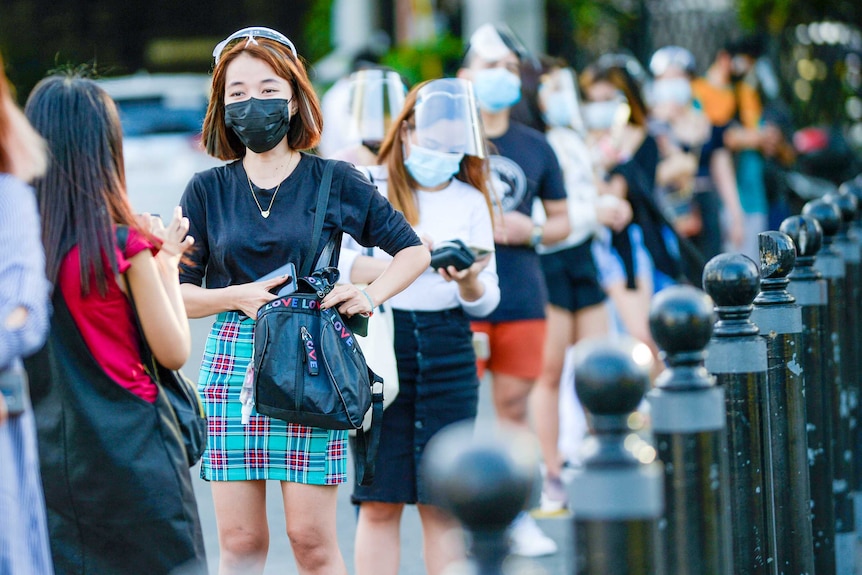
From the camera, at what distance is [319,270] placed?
153 inches

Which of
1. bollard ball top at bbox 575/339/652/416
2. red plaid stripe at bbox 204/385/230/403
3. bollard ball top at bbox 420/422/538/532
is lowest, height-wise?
red plaid stripe at bbox 204/385/230/403

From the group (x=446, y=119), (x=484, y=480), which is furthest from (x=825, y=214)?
(x=484, y=480)

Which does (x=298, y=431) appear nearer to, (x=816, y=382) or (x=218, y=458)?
(x=218, y=458)

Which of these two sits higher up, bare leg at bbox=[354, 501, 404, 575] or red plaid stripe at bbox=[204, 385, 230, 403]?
red plaid stripe at bbox=[204, 385, 230, 403]

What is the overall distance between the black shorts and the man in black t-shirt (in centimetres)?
70

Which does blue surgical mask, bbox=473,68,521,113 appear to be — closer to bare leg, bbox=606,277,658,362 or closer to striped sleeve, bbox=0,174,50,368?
bare leg, bbox=606,277,658,362

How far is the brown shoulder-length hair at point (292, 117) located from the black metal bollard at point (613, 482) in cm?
184

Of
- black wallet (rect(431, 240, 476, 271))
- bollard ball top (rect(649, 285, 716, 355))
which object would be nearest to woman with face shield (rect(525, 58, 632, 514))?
black wallet (rect(431, 240, 476, 271))

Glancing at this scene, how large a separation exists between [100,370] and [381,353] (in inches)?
49.5

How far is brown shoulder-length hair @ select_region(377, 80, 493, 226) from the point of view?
4750 millimetres

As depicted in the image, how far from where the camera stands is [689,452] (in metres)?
2.72

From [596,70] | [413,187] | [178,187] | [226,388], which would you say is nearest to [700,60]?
[178,187]

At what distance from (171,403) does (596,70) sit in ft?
17.1

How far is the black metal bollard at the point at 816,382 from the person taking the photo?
4.41 meters
